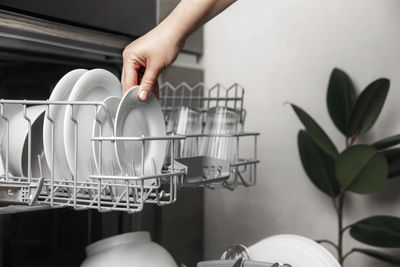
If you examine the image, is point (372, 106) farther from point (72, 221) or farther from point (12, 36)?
point (12, 36)

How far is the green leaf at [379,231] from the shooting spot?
133cm

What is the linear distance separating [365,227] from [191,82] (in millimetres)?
638

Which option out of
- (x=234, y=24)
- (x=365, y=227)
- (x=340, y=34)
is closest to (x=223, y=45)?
(x=234, y=24)

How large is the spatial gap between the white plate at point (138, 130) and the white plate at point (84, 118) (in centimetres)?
6

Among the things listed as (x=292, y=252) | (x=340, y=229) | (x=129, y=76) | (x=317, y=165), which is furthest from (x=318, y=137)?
(x=129, y=76)

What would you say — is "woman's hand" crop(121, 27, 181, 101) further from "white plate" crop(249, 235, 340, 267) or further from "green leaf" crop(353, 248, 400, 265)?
"green leaf" crop(353, 248, 400, 265)

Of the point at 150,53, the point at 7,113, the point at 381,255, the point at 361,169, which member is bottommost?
the point at 381,255

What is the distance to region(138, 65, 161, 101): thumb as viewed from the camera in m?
0.84

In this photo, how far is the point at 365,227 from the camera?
1.39 metres

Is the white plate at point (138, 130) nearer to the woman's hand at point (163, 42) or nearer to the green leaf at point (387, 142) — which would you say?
the woman's hand at point (163, 42)

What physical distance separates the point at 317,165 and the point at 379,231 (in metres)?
0.24

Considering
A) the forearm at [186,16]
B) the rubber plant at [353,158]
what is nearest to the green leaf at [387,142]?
the rubber plant at [353,158]

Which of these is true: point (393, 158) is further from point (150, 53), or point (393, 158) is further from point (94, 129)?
point (94, 129)

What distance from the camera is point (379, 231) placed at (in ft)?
4.44
